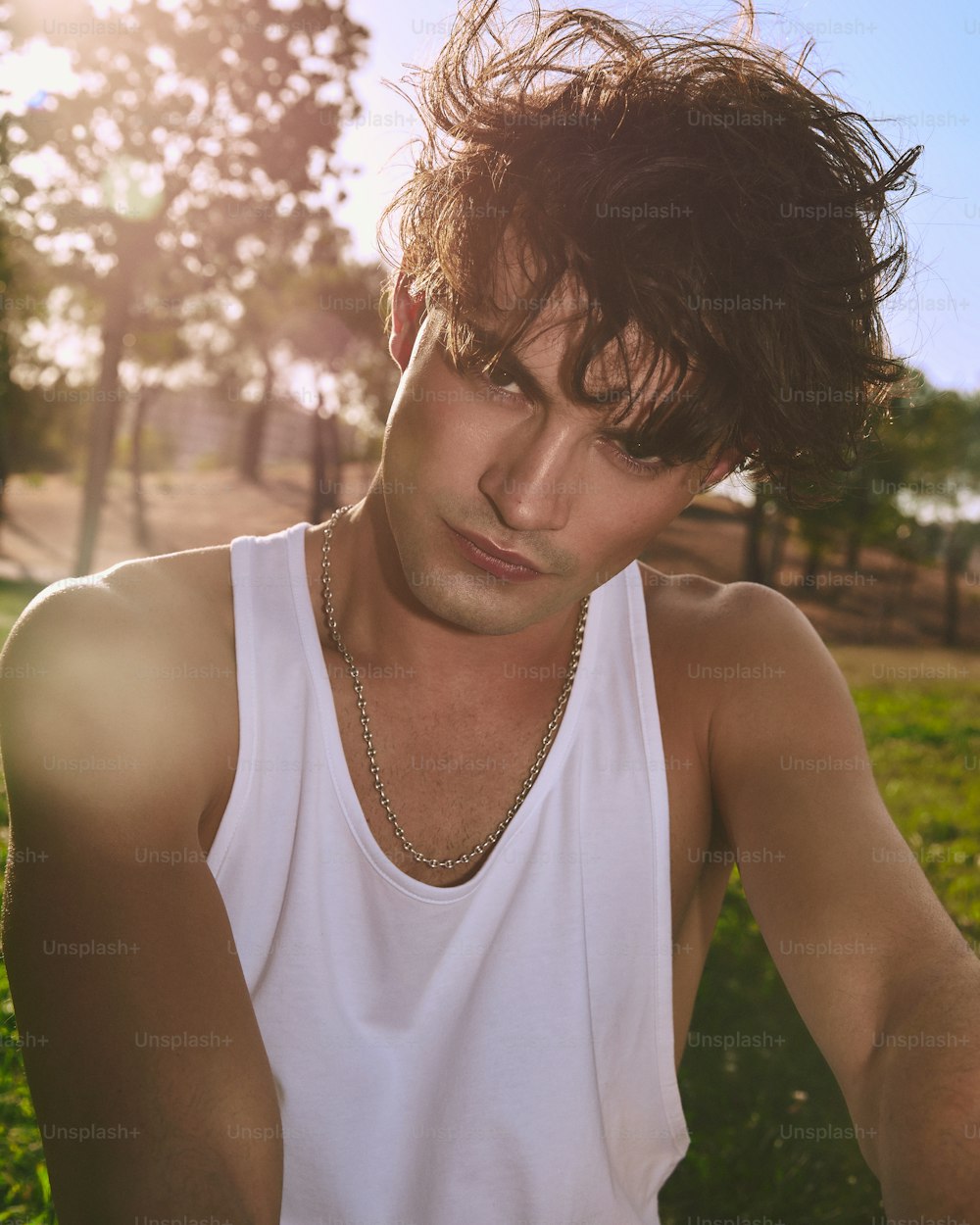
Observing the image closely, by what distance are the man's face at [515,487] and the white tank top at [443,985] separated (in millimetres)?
342

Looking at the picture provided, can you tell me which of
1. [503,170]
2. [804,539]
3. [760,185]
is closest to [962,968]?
[760,185]

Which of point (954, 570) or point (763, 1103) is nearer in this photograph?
point (763, 1103)

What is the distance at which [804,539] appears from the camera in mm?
27719

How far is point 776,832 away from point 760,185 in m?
1.34

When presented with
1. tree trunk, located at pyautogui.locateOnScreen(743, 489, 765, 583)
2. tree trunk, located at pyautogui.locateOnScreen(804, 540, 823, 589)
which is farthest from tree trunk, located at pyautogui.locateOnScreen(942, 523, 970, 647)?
tree trunk, located at pyautogui.locateOnScreen(743, 489, 765, 583)

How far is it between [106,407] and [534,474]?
46.3 feet

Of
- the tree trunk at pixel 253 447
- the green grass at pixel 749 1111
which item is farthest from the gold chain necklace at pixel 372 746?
the tree trunk at pixel 253 447

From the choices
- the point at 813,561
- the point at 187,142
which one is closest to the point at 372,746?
the point at 187,142

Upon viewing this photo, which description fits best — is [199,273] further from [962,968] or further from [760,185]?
[962,968]

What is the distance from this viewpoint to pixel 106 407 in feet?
48.6

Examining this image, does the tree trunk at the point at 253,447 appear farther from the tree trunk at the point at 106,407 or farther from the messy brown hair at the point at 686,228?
the messy brown hair at the point at 686,228

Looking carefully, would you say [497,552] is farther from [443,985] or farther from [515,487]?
[443,985]

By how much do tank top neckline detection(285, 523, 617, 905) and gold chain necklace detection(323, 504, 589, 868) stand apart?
0.02 meters

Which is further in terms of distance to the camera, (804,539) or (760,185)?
(804,539)
